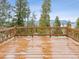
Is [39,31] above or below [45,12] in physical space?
below

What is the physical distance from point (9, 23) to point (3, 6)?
2.47 meters

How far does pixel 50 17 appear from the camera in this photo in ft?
102

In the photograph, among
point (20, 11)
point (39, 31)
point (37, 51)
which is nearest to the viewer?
point (37, 51)

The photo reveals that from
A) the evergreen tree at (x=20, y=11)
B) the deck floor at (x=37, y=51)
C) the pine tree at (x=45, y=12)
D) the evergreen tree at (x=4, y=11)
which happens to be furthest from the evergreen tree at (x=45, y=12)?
the deck floor at (x=37, y=51)

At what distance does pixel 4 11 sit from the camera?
2425cm

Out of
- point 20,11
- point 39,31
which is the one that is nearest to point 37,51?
point 39,31

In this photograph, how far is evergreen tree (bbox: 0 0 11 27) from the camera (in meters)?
23.7

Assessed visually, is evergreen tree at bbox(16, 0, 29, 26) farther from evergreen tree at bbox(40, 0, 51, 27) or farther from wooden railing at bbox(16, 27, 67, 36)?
wooden railing at bbox(16, 27, 67, 36)

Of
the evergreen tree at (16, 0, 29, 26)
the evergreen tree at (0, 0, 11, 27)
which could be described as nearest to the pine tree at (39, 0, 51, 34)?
the evergreen tree at (16, 0, 29, 26)

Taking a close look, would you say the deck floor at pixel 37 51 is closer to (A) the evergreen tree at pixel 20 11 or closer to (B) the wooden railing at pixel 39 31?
(B) the wooden railing at pixel 39 31

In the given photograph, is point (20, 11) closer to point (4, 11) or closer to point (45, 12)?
point (4, 11)

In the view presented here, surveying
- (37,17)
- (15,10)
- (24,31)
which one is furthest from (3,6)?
(24,31)

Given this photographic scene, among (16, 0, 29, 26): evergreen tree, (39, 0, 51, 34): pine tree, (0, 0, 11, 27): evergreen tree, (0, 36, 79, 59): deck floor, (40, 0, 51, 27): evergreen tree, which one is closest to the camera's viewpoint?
(0, 36, 79, 59): deck floor

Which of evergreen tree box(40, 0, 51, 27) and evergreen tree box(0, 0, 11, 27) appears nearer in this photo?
evergreen tree box(0, 0, 11, 27)
